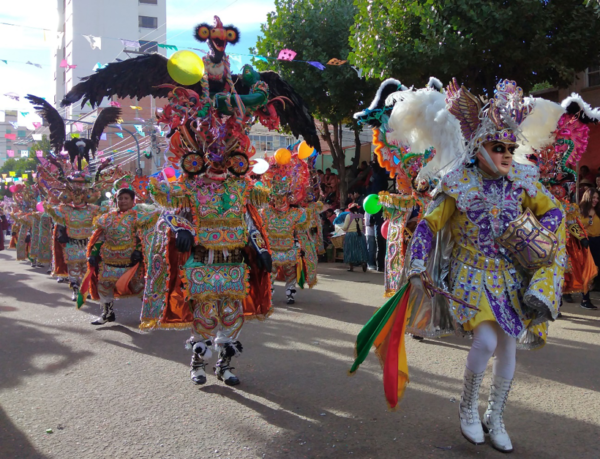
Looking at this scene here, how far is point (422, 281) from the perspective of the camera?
137 inches

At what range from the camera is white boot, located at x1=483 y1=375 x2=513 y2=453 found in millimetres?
3486

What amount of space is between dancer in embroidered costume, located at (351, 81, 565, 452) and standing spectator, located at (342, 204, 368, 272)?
992cm

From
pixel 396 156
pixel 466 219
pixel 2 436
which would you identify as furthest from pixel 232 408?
pixel 396 156

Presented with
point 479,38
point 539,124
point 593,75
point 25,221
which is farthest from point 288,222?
point 25,221

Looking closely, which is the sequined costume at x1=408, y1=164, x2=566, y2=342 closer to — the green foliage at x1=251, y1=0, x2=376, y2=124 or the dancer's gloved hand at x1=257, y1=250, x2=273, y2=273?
the dancer's gloved hand at x1=257, y1=250, x2=273, y2=273

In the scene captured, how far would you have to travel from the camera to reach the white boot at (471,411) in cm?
354

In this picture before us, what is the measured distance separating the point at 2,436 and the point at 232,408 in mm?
1582

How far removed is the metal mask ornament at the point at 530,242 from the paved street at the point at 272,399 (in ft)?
3.78

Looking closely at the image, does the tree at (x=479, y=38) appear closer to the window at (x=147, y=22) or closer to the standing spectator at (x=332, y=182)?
the standing spectator at (x=332, y=182)

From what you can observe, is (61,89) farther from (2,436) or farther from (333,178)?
(2,436)

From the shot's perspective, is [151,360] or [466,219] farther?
[151,360]

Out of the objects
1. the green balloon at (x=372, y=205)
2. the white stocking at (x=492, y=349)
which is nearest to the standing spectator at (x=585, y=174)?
the green balloon at (x=372, y=205)

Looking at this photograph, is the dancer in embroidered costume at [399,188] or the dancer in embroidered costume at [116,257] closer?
the dancer in embroidered costume at [399,188]

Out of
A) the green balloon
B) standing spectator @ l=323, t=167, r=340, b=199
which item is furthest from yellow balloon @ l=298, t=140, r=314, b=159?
standing spectator @ l=323, t=167, r=340, b=199
